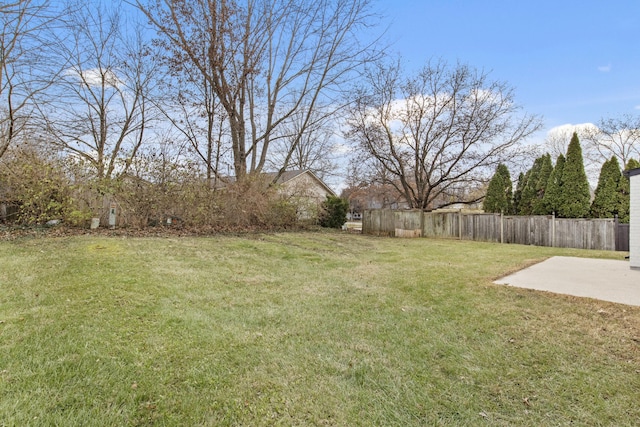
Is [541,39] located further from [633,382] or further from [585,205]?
[633,382]

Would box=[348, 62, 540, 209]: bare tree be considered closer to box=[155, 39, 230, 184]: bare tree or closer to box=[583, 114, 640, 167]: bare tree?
box=[155, 39, 230, 184]: bare tree

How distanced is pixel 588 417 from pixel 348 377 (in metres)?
1.38

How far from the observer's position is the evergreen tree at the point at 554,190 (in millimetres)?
12273

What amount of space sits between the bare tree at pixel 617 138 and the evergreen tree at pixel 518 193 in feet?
34.4

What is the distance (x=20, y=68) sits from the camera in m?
Result: 7.83

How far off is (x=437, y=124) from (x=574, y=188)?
609 cm

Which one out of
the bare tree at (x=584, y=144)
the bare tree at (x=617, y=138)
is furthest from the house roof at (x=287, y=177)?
the bare tree at (x=617, y=138)

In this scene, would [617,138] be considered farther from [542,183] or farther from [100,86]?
[100,86]

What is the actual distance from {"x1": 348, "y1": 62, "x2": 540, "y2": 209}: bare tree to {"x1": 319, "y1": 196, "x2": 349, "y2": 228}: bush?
2825 mm

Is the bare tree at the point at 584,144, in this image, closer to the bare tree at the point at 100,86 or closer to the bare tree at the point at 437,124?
the bare tree at the point at 437,124

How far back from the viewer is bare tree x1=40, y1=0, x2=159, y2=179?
31.5ft

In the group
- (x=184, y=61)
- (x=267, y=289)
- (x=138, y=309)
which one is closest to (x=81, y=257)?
(x=138, y=309)

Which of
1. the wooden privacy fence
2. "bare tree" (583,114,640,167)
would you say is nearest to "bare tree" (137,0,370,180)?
the wooden privacy fence

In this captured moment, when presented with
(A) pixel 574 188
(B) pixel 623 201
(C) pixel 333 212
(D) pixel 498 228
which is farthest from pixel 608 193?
(C) pixel 333 212
